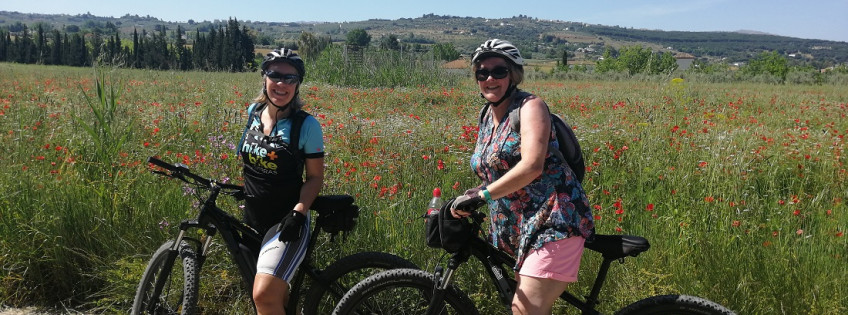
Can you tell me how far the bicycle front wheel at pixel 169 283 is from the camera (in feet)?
9.89

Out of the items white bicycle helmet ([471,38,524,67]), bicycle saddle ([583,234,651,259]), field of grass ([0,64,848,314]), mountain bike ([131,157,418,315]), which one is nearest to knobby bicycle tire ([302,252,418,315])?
mountain bike ([131,157,418,315])

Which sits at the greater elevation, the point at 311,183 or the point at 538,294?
the point at 311,183

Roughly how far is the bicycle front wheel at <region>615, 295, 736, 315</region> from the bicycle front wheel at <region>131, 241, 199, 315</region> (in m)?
2.14

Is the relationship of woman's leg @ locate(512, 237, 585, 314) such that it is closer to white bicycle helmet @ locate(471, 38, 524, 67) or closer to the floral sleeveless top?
the floral sleeveless top

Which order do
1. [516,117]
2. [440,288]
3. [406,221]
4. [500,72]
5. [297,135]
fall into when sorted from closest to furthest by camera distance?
[516,117] < [500,72] < [440,288] < [297,135] < [406,221]

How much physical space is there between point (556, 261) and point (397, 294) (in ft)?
3.19

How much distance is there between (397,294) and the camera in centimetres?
302

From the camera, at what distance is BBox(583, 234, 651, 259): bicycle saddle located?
239cm

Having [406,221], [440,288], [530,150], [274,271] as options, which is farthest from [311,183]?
[530,150]

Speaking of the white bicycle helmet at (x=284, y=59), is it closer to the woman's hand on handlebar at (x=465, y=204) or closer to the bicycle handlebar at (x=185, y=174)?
the bicycle handlebar at (x=185, y=174)

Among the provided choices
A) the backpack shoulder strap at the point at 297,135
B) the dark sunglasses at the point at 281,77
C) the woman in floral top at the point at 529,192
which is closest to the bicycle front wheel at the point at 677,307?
the woman in floral top at the point at 529,192

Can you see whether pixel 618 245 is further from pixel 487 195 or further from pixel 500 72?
pixel 500 72

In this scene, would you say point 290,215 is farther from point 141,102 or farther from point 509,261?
point 141,102

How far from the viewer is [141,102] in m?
11.8
